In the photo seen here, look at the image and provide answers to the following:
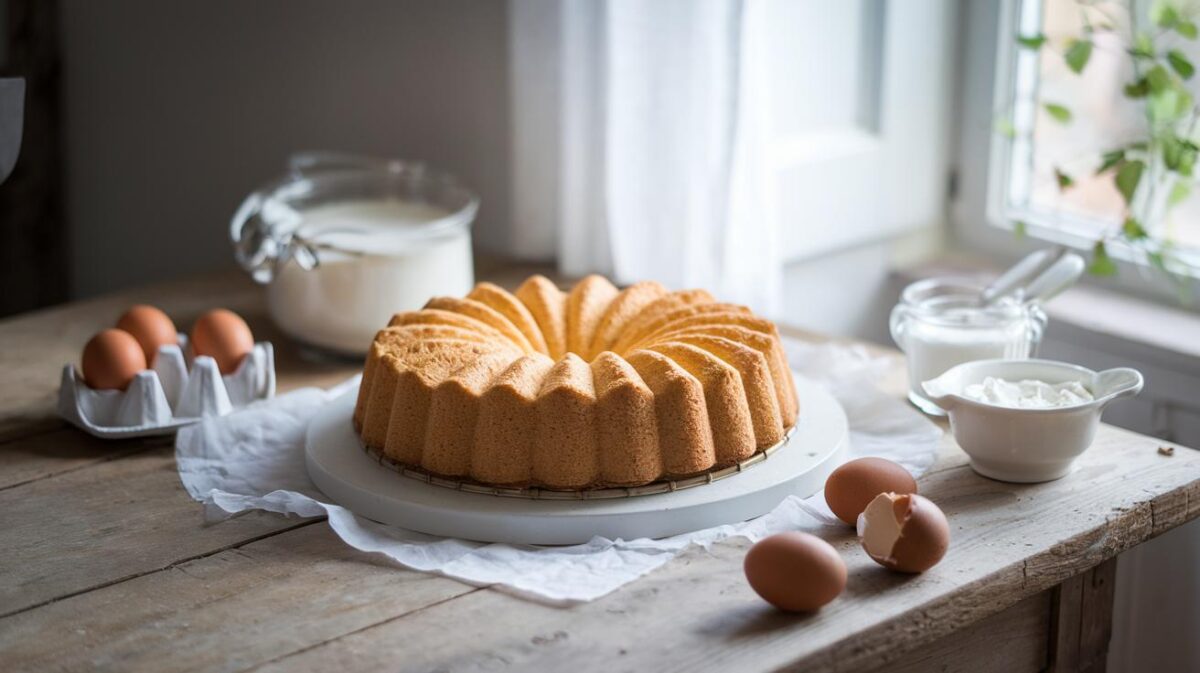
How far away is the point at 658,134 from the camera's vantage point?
168 centimetres

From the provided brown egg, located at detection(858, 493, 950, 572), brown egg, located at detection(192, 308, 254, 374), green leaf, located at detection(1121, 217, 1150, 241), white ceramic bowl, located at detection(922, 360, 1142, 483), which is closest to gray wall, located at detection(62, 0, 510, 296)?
brown egg, located at detection(192, 308, 254, 374)

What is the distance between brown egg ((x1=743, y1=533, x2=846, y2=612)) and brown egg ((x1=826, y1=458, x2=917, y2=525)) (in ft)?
0.36

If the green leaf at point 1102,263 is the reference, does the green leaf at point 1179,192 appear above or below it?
above

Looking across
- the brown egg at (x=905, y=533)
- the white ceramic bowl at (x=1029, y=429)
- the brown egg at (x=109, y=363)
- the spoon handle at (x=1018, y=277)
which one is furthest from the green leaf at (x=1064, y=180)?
the brown egg at (x=109, y=363)

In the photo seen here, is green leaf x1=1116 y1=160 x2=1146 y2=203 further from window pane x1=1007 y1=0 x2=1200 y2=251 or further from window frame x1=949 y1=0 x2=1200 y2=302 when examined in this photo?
window frame x1=949 y1=0 x2=1200 y2=302

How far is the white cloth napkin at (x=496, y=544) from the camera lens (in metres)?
1.02

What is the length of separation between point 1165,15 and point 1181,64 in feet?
0.25

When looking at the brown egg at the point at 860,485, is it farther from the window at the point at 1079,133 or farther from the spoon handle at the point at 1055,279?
the window at the point at 1079,133

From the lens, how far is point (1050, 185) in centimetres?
185

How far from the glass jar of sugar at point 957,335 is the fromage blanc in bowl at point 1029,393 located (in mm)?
96

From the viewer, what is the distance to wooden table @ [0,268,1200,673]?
36.3 inches

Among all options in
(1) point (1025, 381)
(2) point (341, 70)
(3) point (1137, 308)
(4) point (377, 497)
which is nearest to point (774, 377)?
(1) point (1025, 381)

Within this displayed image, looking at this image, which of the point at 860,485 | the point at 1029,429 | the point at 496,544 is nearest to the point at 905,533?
the point at 860,485

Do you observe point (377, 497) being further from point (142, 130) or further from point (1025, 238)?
point (142, 130)
